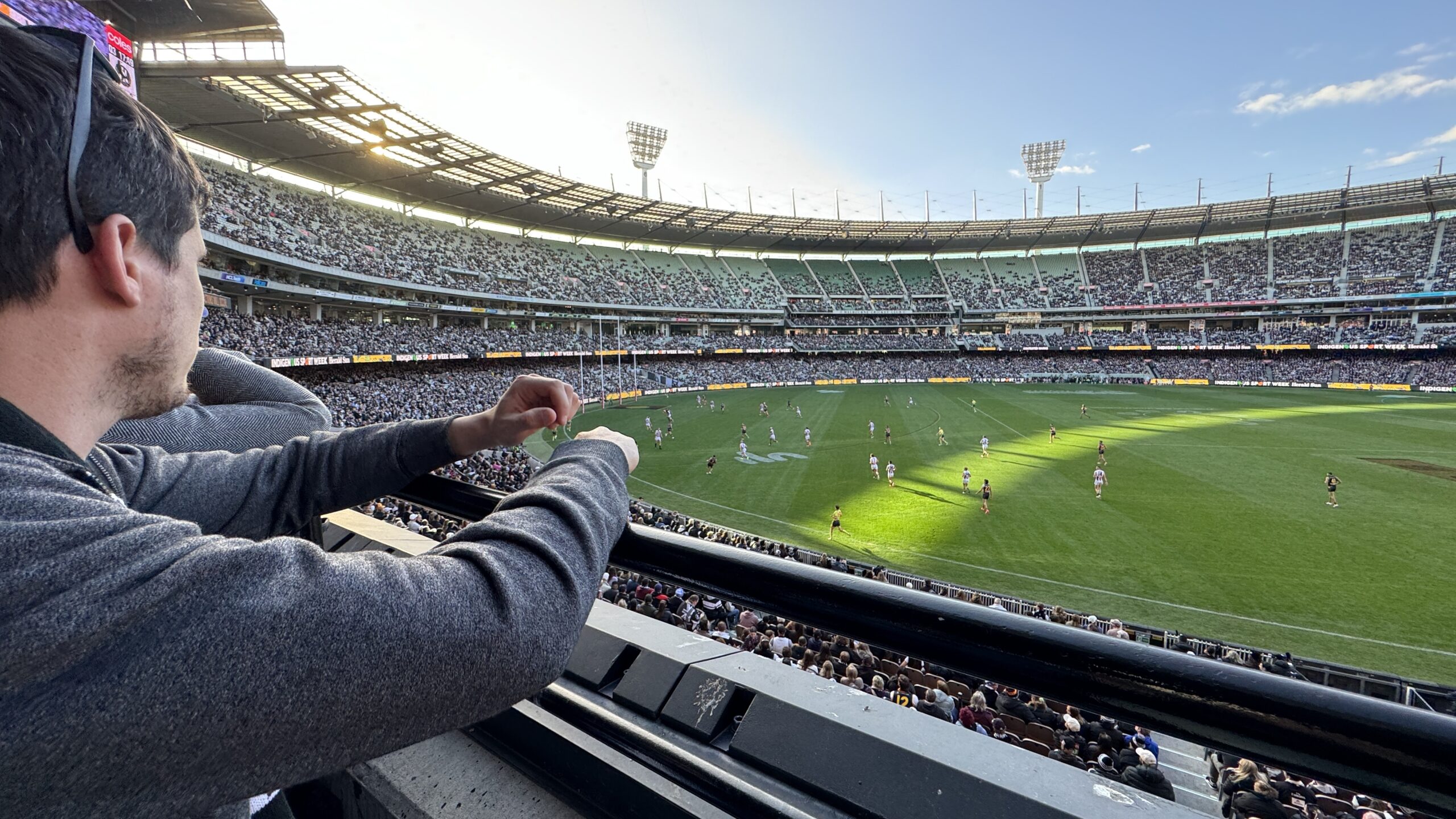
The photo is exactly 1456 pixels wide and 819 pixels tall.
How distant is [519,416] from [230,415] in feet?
3.91

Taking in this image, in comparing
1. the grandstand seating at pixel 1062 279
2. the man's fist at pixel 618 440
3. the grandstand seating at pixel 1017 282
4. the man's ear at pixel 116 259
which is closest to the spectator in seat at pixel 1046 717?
the man's fist at pixel 618 440

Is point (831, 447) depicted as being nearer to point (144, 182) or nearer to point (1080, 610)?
point (1080, 610)

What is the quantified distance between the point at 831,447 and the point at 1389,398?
164 feet

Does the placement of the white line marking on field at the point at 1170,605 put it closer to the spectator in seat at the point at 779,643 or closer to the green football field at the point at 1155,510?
the green football field at the point at 1155,510

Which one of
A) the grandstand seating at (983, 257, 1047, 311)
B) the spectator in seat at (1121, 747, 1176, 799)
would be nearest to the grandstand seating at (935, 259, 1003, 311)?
Result: the grandstand seating at (983, 257, 1047, 311)

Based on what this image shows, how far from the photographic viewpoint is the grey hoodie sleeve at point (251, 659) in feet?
2.16

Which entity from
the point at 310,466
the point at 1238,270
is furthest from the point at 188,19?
the point at 1238,270

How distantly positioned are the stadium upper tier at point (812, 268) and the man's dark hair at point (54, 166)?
140 feet

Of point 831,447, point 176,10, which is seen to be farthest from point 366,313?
point 831,447

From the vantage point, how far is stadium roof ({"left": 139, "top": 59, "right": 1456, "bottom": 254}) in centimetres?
3206

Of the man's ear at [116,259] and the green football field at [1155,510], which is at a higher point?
the man's ear at [116,259]

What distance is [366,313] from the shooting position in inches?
1954

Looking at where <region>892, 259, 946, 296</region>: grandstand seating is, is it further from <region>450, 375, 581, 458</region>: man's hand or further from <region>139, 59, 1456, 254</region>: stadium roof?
<region>450, 375, 581, 458</region>: man's hand

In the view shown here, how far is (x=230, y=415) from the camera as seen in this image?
221 centimetres
